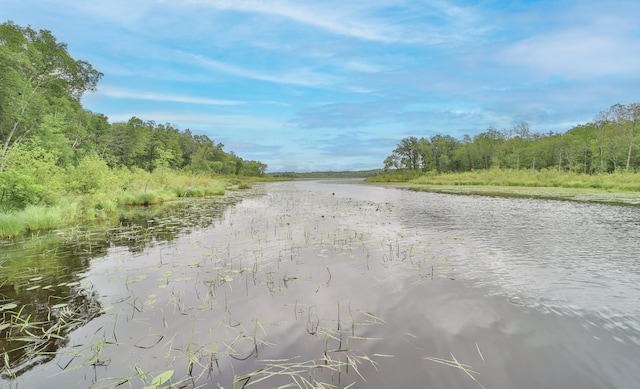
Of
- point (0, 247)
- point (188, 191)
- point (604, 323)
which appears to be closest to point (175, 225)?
point (0, 247)

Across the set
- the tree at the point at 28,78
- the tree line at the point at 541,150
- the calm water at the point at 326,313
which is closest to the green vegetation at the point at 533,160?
the tree line at the point at 541,150

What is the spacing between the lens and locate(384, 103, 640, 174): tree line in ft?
198

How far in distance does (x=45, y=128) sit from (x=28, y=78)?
9450 millimetres

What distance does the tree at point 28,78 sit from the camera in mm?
27156

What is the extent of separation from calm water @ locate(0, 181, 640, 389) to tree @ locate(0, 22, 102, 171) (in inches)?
925

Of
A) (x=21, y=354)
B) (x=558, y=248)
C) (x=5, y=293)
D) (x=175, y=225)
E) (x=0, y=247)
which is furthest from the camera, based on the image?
(x=175, y=225)

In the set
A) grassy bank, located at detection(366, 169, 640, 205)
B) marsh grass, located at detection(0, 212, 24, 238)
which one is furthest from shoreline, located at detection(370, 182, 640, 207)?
marsh grass, located at detection(0, 212, 24, 238)

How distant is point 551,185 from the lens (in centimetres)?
Answer: 4412

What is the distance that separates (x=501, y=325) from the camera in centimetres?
518

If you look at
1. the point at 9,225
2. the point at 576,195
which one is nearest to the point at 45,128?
the point at 9,225

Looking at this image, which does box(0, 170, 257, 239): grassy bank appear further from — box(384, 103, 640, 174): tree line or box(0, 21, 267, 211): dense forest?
box(384, 103, 640, 174): tree line

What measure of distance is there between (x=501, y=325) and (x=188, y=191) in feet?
113

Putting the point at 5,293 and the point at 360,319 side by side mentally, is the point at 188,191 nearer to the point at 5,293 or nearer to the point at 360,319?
the point at 5,293

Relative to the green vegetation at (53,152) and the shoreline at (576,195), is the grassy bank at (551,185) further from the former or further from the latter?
the green vegetation at (53,152)
